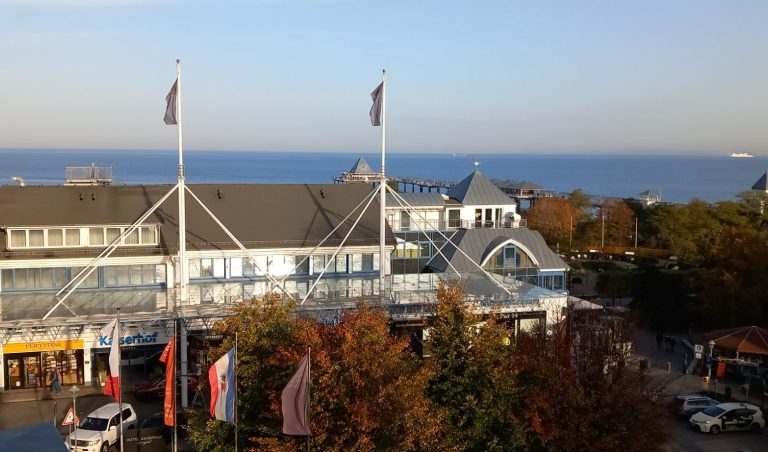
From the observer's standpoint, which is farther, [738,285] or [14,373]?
[738,285]

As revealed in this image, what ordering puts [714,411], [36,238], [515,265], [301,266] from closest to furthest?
[714,411], [36,238], [301,266], [515,265]

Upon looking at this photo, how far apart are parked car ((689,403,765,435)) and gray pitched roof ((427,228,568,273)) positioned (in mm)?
12166

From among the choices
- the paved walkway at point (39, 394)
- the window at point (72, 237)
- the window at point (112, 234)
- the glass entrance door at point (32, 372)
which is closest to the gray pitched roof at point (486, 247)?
the window at point (112, 234)

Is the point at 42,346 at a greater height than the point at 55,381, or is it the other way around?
the point at 42,346

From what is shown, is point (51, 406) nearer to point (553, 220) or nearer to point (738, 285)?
point (738, 285)

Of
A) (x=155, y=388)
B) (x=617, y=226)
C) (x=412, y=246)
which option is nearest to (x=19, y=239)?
(x=155, y=388)

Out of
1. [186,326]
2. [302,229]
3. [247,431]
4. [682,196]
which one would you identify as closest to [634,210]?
[302,229]

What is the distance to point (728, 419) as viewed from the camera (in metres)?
25.8

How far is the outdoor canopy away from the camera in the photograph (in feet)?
102

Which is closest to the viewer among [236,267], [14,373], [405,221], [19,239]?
[14,373]

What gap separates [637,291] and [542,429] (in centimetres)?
2489

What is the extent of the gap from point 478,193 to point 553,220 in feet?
85.7

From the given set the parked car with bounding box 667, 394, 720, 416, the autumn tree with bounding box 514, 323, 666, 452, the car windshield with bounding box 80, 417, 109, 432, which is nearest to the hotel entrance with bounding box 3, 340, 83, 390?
the car windshield with bounding box 80, 417, 109, 432

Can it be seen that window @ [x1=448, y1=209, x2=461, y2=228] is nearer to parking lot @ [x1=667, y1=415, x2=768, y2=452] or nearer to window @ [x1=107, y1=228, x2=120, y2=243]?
parking lot @ [x1=667, y1=415, x2=768, y2=452]
